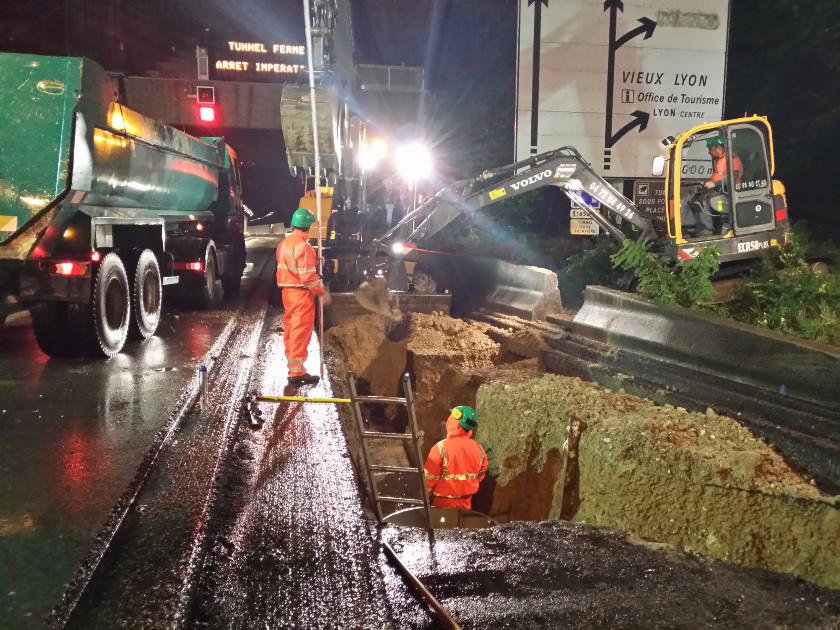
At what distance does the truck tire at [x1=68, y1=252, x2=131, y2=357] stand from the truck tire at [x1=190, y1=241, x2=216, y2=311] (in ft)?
8.73

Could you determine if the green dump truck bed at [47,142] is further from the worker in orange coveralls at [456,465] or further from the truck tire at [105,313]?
the worker in orange coveralls at [456,465]

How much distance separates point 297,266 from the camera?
21.1ft

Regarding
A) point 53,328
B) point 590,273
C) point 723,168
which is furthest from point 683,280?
point 53,328

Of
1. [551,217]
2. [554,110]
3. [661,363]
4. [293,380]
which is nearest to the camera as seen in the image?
[661,363]

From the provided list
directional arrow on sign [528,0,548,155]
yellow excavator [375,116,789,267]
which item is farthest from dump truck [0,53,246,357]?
directional arrow on sign [528,0,548,155]

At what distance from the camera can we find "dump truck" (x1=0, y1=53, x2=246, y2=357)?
21.1 ft

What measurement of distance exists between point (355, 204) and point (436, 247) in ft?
8.34

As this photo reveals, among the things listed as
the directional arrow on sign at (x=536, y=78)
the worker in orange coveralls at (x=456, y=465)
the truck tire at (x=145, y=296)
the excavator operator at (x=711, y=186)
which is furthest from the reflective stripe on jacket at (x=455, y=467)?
the directional arrow on sign at (x=536, y=78)

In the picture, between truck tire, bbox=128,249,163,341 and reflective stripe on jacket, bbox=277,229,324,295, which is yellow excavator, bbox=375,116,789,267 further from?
truck tire, bbox=128,249,163,341

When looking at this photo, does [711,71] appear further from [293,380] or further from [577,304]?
[293,380]

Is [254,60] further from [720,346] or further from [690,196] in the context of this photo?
[720,346]

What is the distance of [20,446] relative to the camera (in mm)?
4754

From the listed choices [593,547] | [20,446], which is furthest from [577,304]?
[20,446]

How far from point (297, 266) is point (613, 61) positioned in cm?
1012
